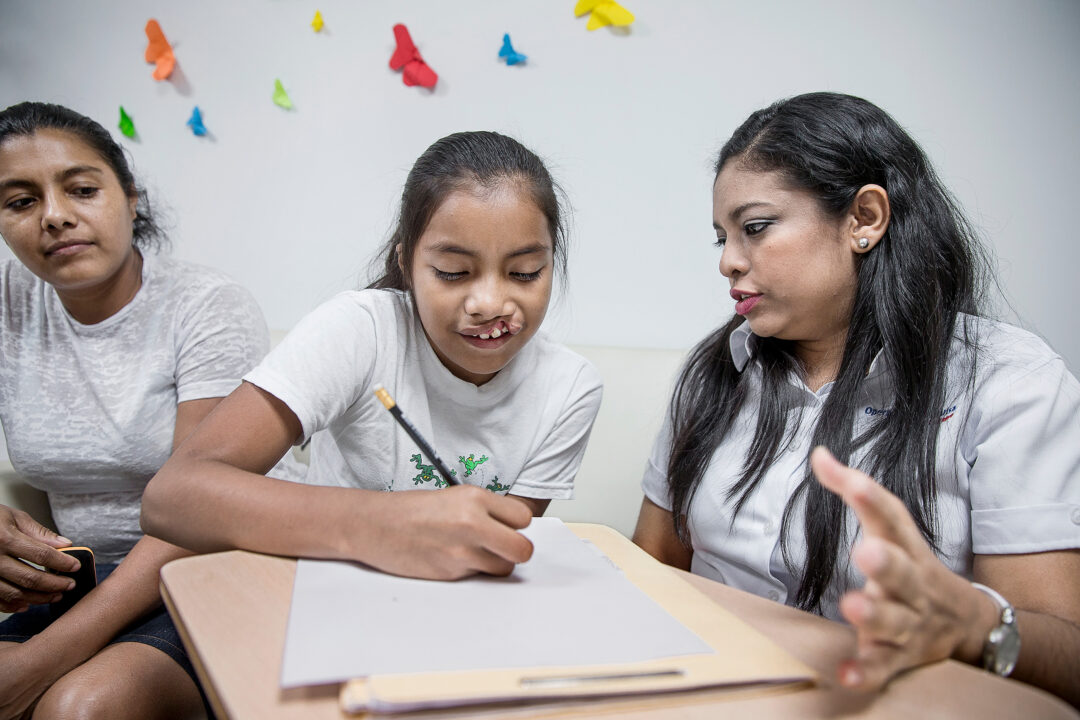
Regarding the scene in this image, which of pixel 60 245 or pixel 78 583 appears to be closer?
pixel 78 583

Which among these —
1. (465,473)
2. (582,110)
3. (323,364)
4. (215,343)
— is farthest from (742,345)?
(582,110)

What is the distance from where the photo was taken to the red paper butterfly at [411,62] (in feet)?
5.91

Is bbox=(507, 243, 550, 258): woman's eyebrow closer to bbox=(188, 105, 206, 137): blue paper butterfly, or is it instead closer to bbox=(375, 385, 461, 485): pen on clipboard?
bbox=(375, 385, 461, 485): pen on clipboard

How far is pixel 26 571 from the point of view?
35.6 inches

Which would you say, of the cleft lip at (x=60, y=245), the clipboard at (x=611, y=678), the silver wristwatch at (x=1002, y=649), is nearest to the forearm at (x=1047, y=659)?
the silver wristwatch at (x=1002, y=649)

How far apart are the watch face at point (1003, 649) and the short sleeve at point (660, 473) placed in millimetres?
524

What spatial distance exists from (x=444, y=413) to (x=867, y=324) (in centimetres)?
60

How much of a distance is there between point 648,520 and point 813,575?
287 mm

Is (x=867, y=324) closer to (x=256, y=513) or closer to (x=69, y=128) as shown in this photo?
(x=256, y=513)

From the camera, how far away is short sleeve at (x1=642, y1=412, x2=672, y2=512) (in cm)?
107

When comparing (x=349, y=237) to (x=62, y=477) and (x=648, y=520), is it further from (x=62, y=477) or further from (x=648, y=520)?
(x=648, y=520)

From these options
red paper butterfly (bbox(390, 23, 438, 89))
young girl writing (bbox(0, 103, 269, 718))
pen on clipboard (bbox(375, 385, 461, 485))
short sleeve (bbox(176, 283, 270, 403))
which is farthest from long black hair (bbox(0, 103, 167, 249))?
pen on clipboard (bbox(375, 385, 461, 485))

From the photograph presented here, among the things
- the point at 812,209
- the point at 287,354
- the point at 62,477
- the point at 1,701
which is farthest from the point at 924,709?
the point at 62,477

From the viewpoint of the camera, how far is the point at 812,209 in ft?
2.97
